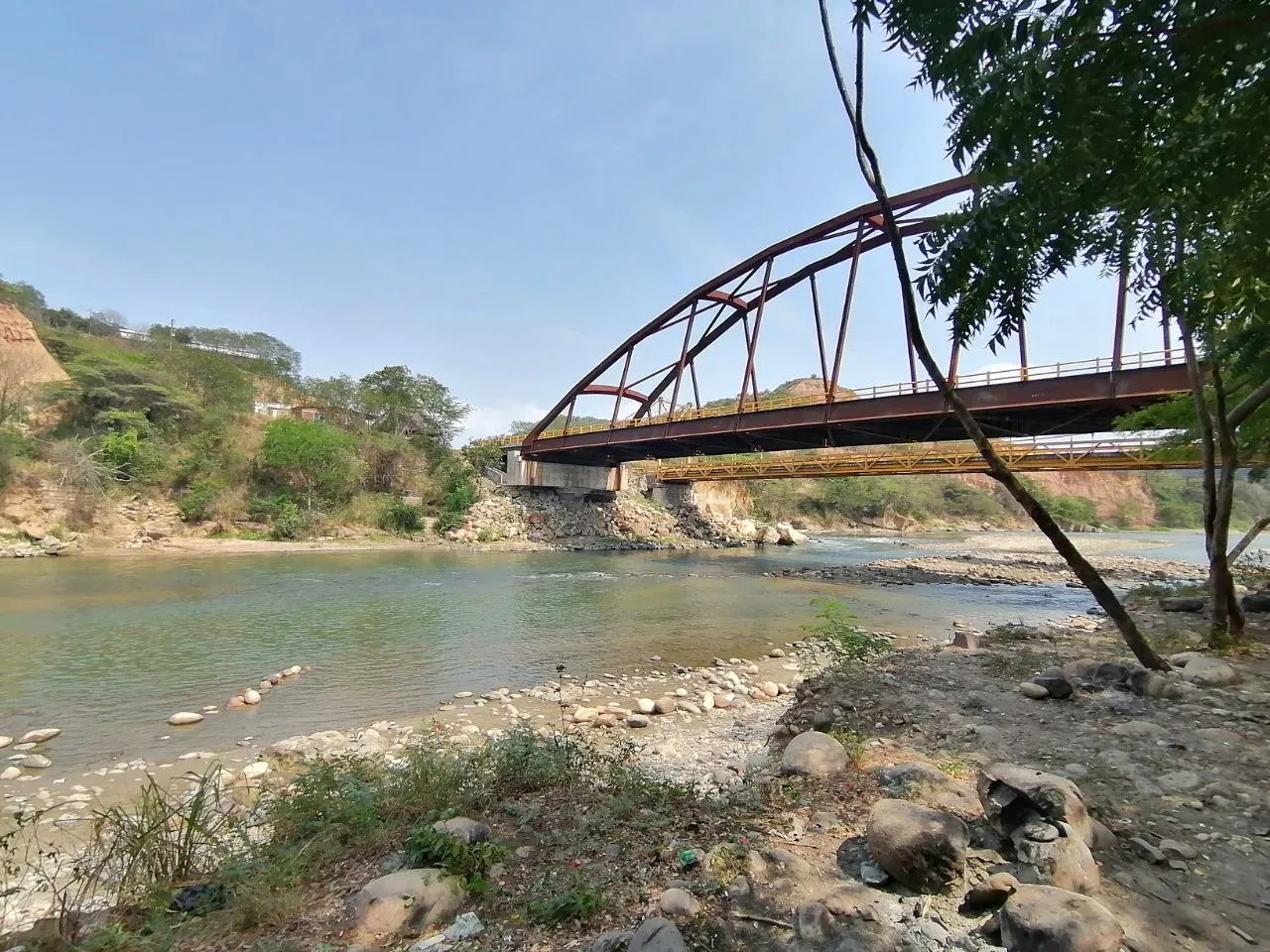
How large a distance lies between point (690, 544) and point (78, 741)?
3683 cm

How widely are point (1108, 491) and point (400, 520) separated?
105 metres

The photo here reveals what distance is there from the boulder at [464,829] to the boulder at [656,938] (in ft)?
4.29

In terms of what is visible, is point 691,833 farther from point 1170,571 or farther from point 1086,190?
point 1170,571

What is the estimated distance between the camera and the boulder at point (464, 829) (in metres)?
3.25

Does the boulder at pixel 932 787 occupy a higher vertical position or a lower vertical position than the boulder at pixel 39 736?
higher

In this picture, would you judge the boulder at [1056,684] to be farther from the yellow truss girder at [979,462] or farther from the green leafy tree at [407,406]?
the green leafy tree at [407,406]

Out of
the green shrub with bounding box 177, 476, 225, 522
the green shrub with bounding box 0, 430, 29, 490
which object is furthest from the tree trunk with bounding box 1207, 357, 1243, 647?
the green shrub with bounding box 0, 430, 29, 490

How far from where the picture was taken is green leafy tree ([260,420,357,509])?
3266 centimetres

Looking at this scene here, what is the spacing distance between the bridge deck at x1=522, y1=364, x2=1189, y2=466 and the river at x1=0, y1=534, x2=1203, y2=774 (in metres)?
6.44

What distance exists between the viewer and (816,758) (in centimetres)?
426

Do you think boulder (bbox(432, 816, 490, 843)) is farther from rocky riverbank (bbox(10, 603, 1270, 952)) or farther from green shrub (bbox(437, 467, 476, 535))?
green shrub (bbox(437, 467, 476, 535))

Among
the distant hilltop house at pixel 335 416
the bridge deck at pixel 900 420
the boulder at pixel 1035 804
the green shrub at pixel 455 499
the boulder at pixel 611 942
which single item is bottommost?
the boulder at pixel 611 942

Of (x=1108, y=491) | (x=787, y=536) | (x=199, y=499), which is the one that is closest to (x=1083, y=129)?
(x=199, y=499)

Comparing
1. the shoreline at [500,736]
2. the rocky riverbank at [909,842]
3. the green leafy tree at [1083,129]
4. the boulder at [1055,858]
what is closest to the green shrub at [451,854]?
the rocky riverbank at [909,842]
